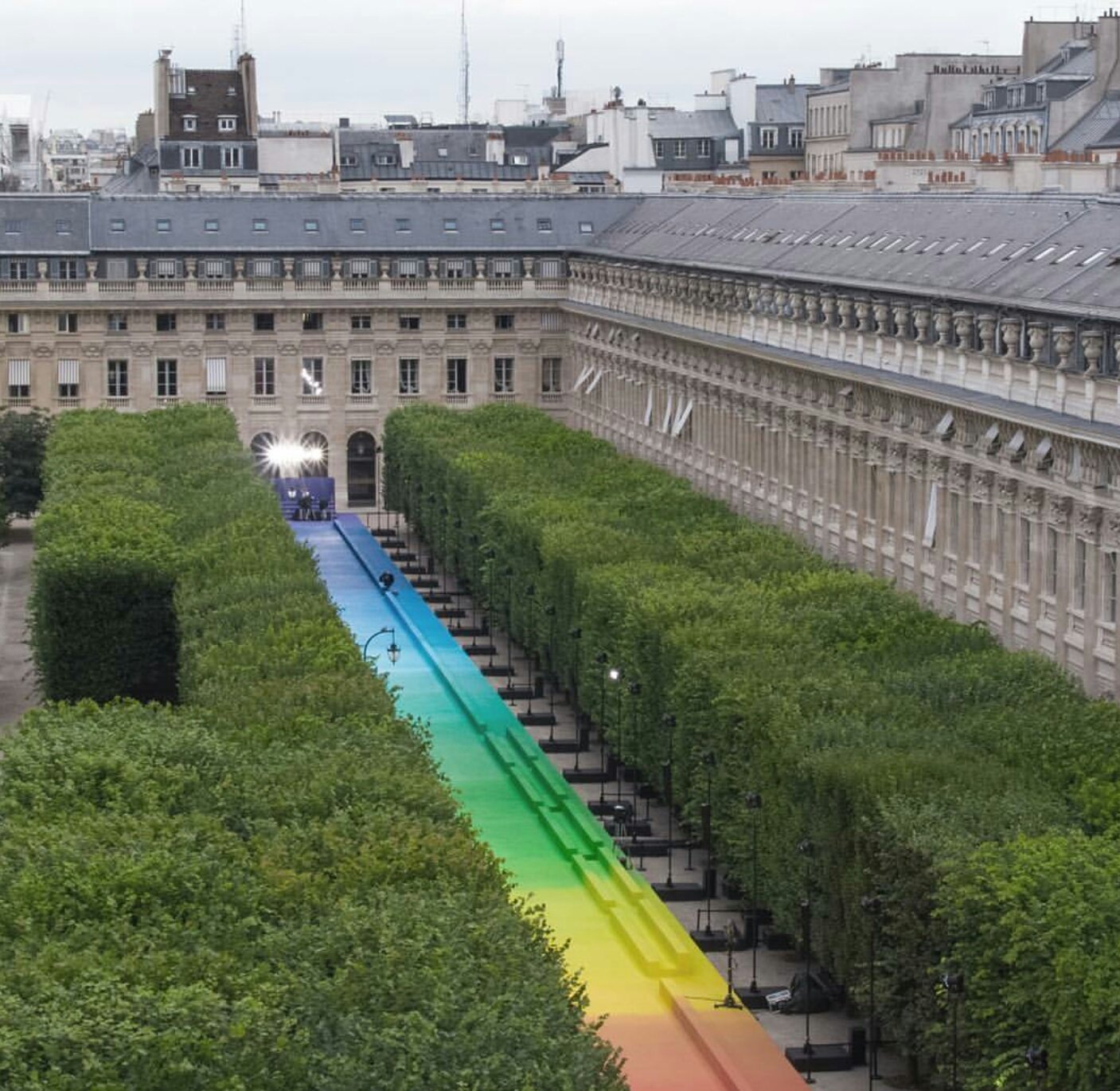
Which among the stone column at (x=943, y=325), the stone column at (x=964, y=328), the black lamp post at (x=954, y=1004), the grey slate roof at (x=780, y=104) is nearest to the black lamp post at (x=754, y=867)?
the black lamp post at (x=954, y=1004)

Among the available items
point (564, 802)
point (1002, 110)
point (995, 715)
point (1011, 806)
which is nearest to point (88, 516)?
point (564, 802)

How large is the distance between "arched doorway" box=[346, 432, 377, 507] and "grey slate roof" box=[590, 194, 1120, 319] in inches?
718

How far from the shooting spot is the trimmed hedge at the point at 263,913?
38875 millimetres

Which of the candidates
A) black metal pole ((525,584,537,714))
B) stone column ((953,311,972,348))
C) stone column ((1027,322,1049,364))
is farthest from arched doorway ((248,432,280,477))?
stone column ((1027,322,1049,364))

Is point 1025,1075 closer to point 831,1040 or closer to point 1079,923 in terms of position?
point 1079,923

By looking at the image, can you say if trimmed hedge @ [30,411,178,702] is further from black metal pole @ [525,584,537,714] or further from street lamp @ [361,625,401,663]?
black metal pole @ [525,584,537,714]

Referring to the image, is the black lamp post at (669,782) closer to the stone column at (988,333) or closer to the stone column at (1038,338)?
the stone column at (1038,338)

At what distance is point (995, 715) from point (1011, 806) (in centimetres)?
883

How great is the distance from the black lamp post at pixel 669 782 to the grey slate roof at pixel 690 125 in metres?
120

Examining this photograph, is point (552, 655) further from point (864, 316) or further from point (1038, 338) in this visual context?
point (1038, 338)

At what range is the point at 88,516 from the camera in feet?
292

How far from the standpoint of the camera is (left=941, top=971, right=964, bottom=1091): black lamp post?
47.6 metres

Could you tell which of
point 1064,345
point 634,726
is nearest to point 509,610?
point 634,726

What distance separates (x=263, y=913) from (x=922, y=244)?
5156 centimetres
